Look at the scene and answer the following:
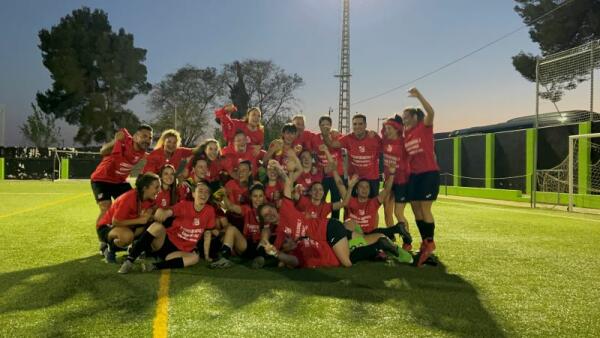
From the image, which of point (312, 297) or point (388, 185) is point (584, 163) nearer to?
point (388, 185)

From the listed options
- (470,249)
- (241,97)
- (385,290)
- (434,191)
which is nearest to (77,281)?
(385,290)

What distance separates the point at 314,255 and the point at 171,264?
1.62m

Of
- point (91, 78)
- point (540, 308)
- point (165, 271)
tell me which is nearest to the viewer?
point (540, 308)

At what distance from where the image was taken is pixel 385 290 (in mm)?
4148

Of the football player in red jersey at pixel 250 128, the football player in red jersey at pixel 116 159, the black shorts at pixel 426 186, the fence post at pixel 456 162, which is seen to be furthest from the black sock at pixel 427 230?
the fence post at pixel 456 162

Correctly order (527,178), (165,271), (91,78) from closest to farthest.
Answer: (165,271), (527,178), (91,78)

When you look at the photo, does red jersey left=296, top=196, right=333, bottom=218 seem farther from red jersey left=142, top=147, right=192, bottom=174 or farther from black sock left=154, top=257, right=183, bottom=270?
red jersey left=142, top=147, right=192, bottom=174

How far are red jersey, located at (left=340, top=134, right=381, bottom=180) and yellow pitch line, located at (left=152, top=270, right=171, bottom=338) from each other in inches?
132

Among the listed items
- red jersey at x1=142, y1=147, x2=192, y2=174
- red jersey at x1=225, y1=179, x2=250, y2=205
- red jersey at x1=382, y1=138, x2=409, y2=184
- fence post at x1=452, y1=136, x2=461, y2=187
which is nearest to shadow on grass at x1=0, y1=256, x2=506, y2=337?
red jersey at x1=225, y1=179, x2=250, y2=205

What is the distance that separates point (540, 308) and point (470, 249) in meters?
2.98

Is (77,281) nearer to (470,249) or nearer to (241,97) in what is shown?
(470,249)

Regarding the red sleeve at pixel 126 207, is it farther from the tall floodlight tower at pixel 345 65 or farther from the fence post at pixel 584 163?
the tall floodlight tower at pixel 345 65

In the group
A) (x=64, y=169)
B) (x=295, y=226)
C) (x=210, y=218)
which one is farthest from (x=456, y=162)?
(x=64, y=169)

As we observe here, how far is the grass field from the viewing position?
311 centimetres
